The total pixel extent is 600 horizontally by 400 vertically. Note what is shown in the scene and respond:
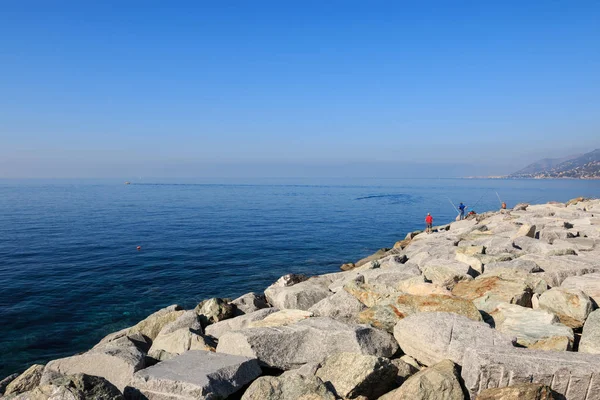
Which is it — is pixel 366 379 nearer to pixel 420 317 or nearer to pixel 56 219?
pixel 420 317

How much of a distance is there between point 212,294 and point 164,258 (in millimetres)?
8468

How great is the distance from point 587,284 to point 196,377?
26.7 ft

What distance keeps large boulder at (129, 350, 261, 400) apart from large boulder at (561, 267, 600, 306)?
6909mm

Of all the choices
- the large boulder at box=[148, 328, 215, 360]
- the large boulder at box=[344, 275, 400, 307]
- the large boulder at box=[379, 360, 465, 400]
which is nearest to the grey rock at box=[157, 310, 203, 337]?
the large boulder at box=[148, 328, 215, 360]

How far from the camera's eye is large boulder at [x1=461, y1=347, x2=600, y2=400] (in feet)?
15.6

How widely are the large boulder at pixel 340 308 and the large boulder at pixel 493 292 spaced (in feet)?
7.49

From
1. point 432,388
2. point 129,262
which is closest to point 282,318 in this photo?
point 432,388

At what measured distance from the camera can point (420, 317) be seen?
660 cm

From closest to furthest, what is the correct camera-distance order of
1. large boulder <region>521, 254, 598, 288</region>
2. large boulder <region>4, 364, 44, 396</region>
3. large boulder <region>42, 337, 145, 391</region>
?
large boulder <region>42, 337, 145, 391</region>
large boulder <region>4, 364, 44, 396</region>
large boulder <region>521, 254, 598, 288</region>

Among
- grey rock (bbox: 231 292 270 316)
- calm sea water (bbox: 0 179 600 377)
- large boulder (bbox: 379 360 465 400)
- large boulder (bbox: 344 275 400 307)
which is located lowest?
calm sea water (bbox: 0 179 600 377)

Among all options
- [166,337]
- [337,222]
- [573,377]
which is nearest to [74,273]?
[166,337]

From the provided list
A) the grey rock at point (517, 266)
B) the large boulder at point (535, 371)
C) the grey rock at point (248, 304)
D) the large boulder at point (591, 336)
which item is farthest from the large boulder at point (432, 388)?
the grey rock at point (248, 304)

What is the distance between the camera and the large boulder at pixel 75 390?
4719 mm

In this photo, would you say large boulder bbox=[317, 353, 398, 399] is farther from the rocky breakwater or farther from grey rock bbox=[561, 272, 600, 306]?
grey rock bbox=[561, 272, 600, 306]
